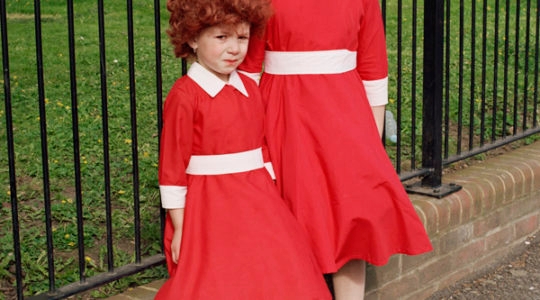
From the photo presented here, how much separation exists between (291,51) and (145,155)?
1971mm

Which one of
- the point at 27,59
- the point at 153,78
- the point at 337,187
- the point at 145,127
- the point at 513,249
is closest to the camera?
the point at 337,187

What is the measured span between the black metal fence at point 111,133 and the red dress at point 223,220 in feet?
1.20

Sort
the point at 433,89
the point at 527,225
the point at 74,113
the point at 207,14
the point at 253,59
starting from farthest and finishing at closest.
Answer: the point at 527,225, the point at 433,89, the point at 253,59, the point at 74,113, the point at 207,14

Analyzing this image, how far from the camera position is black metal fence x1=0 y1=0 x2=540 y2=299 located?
302cm

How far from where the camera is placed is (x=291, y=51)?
121 inches

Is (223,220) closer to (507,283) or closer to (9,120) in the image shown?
(9,120)

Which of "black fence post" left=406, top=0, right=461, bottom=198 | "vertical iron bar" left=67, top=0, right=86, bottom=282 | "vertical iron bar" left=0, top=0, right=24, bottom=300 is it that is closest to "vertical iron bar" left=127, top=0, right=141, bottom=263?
"vertical iron bar" left=67, top=0, right=86, bottom=282

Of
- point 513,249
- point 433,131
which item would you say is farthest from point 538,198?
point 433,131

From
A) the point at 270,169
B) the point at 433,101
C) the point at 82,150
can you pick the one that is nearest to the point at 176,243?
the point at 270,169

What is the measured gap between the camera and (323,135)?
307 centimetres

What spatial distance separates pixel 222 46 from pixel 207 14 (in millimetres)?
122

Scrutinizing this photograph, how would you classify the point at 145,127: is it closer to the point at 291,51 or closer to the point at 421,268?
the point at 421,268

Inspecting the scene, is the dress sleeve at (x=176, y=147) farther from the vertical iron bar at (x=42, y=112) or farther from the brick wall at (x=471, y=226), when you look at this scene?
the brick wall at (x=471, y=226)

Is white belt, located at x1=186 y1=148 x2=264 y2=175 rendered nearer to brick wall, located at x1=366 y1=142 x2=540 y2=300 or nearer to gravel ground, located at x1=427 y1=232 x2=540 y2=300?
brick wall, located at x1=366 y1=142 x2=540 y2=300
